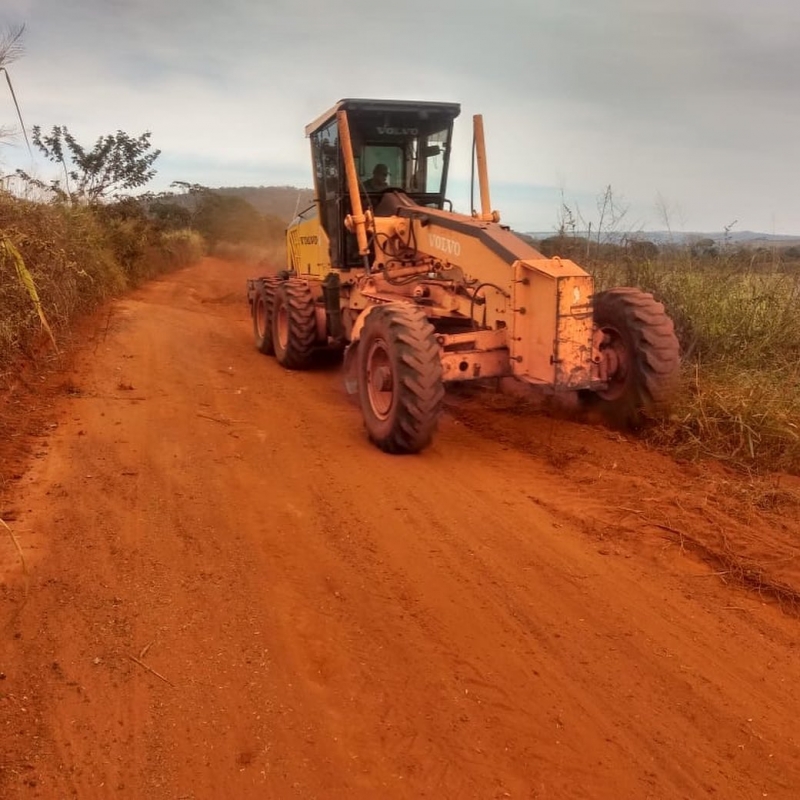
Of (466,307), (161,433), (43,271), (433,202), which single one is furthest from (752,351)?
(43,271)

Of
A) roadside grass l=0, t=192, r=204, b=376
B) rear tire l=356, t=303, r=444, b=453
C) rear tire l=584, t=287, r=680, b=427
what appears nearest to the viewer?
rear tire l=356, t=303, r=444, b=453

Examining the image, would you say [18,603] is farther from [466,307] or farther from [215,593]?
[466,307]

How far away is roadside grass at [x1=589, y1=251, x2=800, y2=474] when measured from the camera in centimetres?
610

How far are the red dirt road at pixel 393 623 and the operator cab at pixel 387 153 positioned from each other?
3.54 metres

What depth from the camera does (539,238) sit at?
1028 centimetres

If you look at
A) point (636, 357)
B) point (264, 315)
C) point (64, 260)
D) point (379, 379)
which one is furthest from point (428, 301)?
point (64, 260)

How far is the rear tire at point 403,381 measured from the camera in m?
5.97

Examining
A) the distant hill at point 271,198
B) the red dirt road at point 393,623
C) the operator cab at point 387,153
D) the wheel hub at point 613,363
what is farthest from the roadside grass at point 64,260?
the distant hill at point 271,198

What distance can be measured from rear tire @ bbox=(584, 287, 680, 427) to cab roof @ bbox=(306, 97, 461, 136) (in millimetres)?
3262

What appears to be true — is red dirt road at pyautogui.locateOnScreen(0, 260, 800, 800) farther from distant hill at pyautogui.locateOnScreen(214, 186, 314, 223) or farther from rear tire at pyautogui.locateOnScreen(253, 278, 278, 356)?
distant hill at pyautogui.locateOnScreen(214, 186, 314, 223)

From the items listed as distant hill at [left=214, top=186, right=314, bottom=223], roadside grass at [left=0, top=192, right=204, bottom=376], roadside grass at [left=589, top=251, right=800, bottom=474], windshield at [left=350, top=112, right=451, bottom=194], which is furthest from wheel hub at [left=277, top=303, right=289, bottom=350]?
distant hill at [left=214, top=186, right=314, bottom=223]

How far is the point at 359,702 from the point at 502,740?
0.62m

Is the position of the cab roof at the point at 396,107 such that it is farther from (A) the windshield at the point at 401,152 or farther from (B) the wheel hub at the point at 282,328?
(B) the wheel hub at the point at 282,328

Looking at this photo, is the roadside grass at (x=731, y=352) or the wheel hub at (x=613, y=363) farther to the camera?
the wheel hub at (x=613, y=363)
